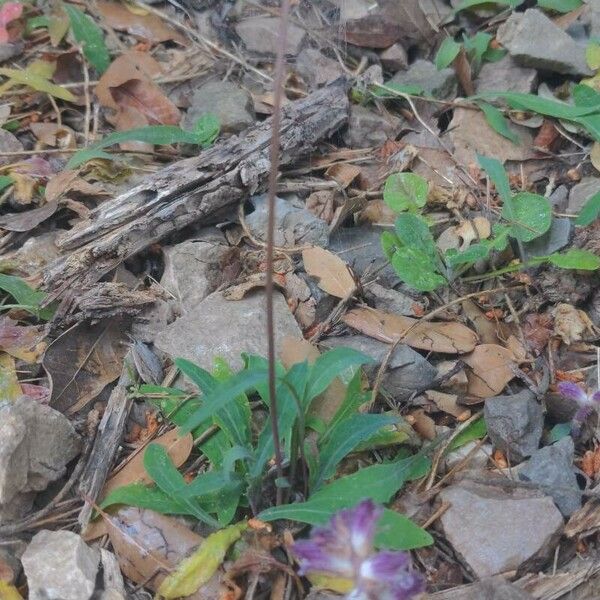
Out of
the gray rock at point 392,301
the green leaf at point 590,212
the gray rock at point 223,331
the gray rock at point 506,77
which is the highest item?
the gray rock at point 506,77

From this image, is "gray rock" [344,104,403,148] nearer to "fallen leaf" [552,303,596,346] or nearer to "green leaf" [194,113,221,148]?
"green leaf" [194,113,221,148]

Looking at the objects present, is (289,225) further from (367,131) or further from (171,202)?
(367,131)

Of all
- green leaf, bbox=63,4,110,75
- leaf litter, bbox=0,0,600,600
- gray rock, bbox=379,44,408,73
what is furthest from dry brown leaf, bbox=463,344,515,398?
green leaf, bbox=63,4,110,75

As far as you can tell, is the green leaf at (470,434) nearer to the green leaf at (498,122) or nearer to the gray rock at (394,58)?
the green leaf at (498,122)

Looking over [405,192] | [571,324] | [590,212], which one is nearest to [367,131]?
[405,192]

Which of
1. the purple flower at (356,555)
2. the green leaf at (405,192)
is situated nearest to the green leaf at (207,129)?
the green leaf at (405,192)

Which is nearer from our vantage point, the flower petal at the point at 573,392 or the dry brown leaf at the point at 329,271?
the flower petal at the point at 573,392

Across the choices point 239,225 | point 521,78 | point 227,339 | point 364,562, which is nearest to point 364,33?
point 521,78
